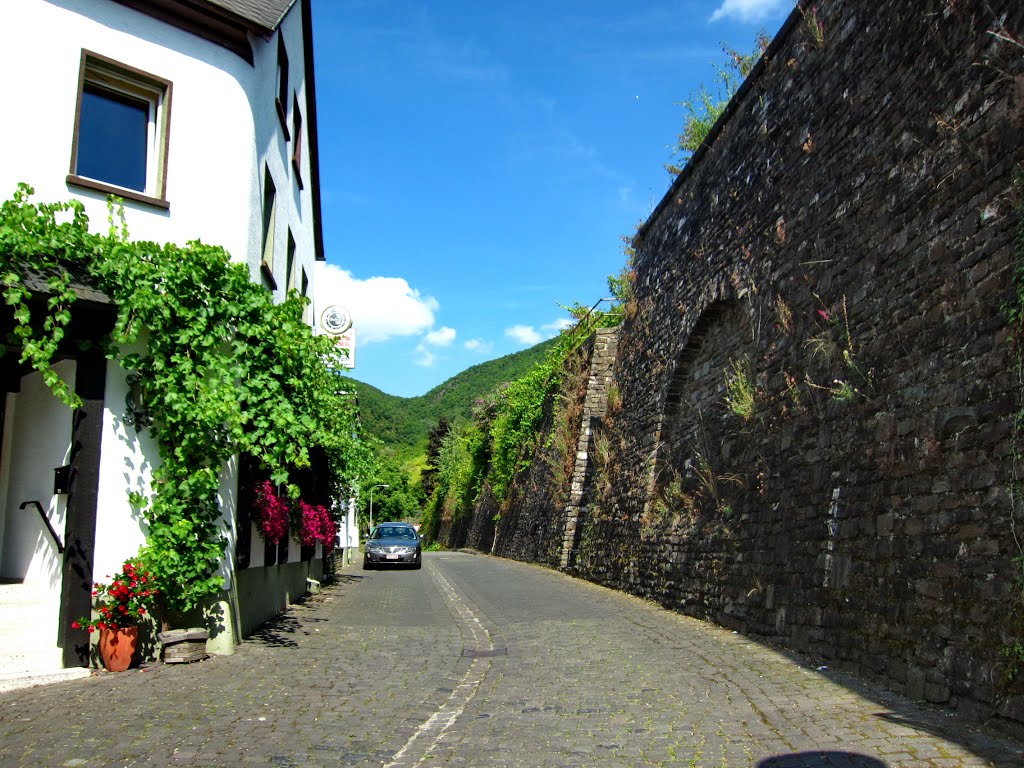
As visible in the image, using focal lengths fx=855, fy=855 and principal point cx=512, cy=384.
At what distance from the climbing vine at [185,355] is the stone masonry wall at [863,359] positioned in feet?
16.6

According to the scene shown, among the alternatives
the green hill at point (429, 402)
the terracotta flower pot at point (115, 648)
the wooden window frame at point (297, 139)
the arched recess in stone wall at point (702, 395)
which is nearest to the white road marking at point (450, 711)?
the terracotta flower pot at point (115, 648)

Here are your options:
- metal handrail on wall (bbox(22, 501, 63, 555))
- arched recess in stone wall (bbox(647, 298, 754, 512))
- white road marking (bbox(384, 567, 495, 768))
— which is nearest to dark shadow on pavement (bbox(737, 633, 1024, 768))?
white road marking (bbox(384, 567, 495, 768))

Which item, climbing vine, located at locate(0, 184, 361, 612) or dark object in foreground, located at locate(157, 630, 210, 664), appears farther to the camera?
dark object in foreground, located at locate(157, 630, 210, 664)

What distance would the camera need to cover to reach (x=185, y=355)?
26.0 ft

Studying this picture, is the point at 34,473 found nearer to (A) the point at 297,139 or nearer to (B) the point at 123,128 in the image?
(B) the point at 123,128

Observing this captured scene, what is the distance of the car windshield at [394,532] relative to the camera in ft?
88.3

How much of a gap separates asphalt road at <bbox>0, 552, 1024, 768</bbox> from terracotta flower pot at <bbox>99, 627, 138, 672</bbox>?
17 cm

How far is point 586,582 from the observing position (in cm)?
1742

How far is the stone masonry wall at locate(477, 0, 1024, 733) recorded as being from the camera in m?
5.90

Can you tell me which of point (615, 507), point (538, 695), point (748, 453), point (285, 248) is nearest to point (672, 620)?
point (748, 453)

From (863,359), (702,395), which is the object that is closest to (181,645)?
(863,359)

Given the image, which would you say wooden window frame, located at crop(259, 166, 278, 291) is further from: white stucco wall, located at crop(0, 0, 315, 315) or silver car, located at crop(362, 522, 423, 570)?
silver car, located at crop(362, 522, 423, 570)

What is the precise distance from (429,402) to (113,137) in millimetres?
103752

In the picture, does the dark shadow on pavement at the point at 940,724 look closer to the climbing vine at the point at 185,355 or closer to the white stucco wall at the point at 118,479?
the climbing vine at the point at 185,355
